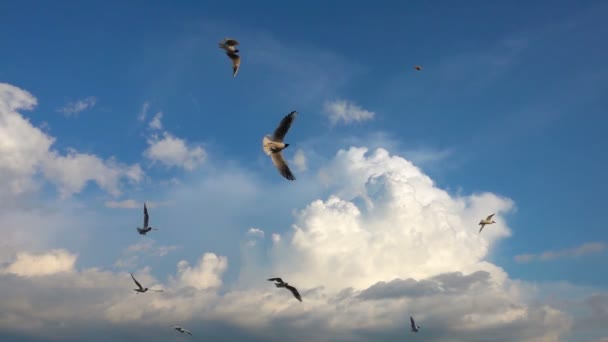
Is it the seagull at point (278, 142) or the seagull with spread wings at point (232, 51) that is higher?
the seagull with spread wings at point (232, 51)

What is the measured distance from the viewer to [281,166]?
46750 mm

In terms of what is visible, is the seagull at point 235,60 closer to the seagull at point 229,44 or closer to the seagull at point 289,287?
the seagull at point 229,44

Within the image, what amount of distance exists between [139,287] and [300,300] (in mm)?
37856

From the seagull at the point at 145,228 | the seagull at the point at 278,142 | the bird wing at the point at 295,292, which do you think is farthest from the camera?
the seagull at the point at 145,228

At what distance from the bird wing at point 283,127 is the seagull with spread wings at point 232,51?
9.50 metres

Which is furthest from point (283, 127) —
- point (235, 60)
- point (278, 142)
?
point (235, 60)

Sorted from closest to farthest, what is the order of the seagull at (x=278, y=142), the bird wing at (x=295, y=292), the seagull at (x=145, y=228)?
the seagull at (x=278, y=142) < the bird wing at (x=295, y=292) < the seagull at (x=145, y=228)

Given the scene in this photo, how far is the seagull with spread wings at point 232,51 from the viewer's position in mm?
51938

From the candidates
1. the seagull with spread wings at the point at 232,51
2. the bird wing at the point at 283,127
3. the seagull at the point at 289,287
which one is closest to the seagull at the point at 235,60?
the seagull with spread wings at the point at 232,51

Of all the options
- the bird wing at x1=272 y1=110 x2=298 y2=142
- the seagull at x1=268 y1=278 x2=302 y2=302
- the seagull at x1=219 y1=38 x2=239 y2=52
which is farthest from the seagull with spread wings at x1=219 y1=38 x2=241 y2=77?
the seagull at x1=268 y1=278 x2=302 y2=302

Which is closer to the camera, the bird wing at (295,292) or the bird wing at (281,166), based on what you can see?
the bird wing at (281,166)

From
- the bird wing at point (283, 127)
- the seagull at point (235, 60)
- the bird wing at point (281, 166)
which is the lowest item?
the bird wing at point (281, 166)

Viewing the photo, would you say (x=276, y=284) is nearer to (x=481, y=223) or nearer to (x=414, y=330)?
(x=481, y=223)

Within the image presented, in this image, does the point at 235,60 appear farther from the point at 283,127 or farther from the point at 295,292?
the point at 295,292
